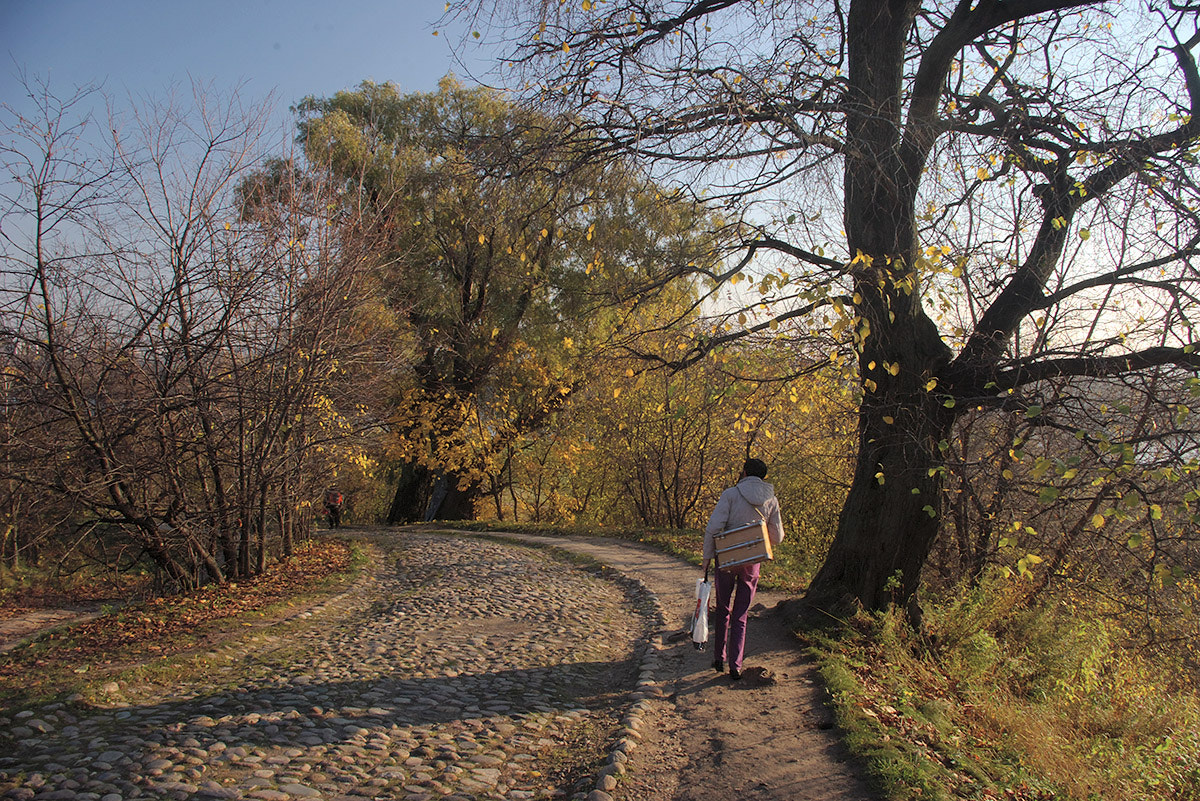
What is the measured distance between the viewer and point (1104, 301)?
7684 mm

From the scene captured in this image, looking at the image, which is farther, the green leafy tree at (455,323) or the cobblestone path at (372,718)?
the green leafy tree at (455,323)

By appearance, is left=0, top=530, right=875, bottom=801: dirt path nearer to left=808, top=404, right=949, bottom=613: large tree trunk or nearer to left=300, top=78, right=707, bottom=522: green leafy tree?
left=808, top=404, right=949, bottom=613: large tree trunk

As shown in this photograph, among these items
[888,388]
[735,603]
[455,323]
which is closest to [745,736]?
[735,603]

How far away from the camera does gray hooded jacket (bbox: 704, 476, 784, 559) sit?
644 centimetres

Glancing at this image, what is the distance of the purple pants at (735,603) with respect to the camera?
20.6ft

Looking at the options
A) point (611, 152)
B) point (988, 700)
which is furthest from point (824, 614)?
point (611, 152)

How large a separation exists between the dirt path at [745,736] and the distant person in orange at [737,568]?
0.29 m

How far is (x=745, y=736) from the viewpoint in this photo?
5188 millimetres

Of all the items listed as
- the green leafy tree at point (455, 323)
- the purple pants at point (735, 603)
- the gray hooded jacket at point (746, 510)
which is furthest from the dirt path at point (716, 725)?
the green leafy tree at point (455, 323)

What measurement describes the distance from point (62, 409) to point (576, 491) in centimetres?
1962

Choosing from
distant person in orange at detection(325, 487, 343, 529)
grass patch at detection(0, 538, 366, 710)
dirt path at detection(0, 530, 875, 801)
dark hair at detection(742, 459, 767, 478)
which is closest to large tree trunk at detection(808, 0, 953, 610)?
dirt path at detection(0, 530, 875, 801)

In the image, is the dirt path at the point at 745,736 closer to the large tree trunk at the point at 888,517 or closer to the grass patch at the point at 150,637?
the large tree trunk at the point at 888,517

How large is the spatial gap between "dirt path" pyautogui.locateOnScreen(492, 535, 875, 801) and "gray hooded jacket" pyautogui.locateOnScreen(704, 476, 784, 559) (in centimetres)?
119

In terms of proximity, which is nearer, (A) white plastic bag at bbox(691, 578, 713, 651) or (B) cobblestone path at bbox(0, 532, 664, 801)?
(B) cobblestone path at bbox(0, 532, 664, 801)
